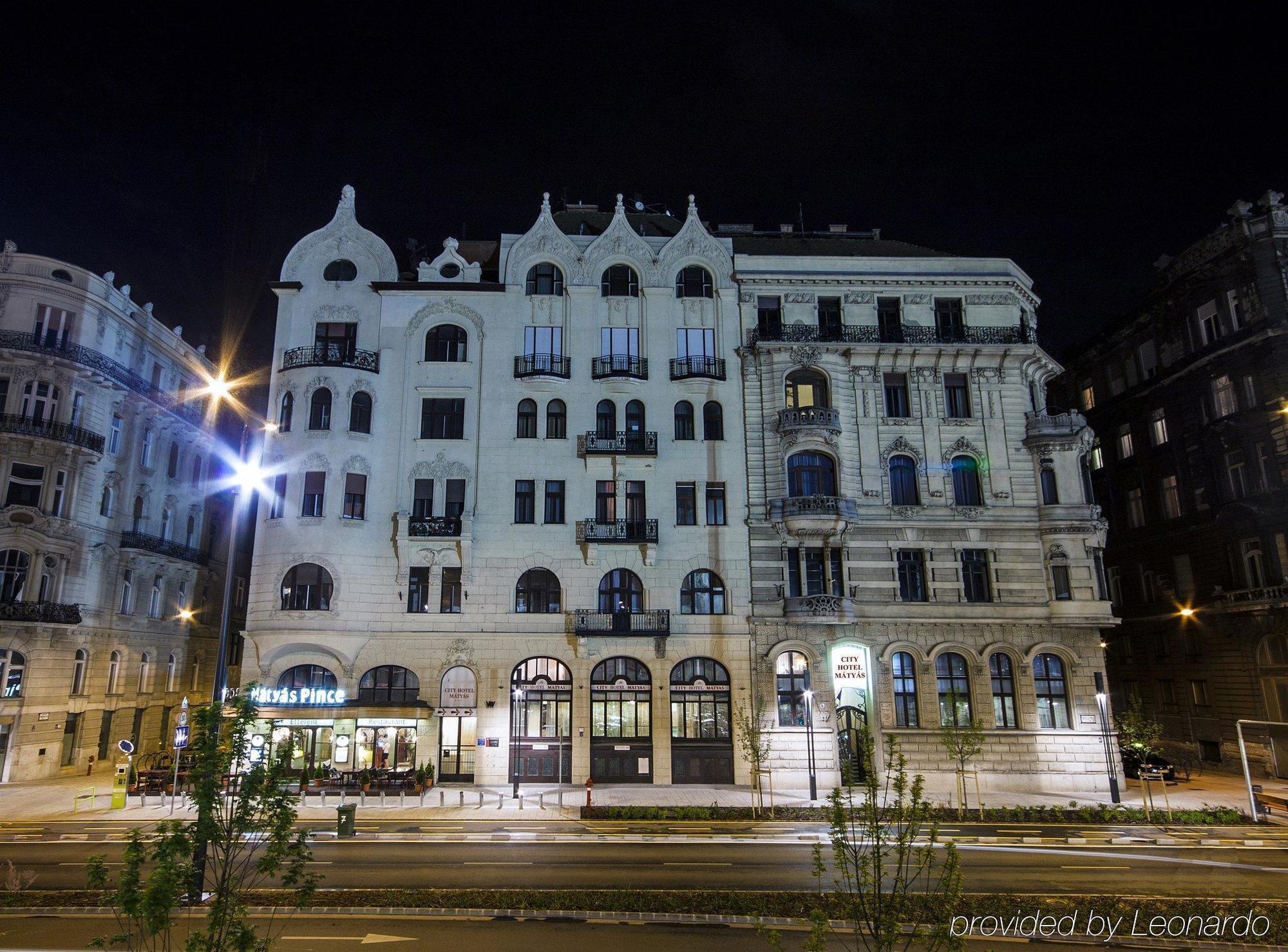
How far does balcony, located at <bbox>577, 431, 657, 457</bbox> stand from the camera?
136ft

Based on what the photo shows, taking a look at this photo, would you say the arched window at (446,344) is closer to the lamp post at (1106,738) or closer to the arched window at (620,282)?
the arched window at (620,282)

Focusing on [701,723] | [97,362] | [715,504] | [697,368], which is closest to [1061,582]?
[715,504]

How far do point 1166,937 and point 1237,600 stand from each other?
33322mm

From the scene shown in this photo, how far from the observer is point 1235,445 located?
44562mm

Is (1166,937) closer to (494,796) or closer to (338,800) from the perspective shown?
(494,796)

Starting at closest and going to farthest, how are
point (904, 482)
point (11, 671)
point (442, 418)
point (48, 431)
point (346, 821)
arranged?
point (346, 821) → point (11, 671) → point (48, 431) → point (904, 482) → point (442, 418)

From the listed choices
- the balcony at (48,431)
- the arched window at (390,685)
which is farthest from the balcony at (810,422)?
the balcony at (48,431)

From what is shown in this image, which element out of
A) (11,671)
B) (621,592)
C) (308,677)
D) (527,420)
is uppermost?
(527,420)

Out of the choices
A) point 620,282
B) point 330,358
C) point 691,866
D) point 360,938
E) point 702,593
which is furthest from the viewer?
point 620,282

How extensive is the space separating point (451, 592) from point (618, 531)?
900cm

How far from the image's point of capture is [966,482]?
140 ft

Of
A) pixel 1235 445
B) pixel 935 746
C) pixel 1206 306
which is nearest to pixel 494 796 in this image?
pixel 935 746

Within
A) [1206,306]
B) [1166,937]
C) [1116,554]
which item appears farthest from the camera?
[1116,554]

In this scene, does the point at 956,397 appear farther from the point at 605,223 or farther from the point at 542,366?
the point at 605,223
